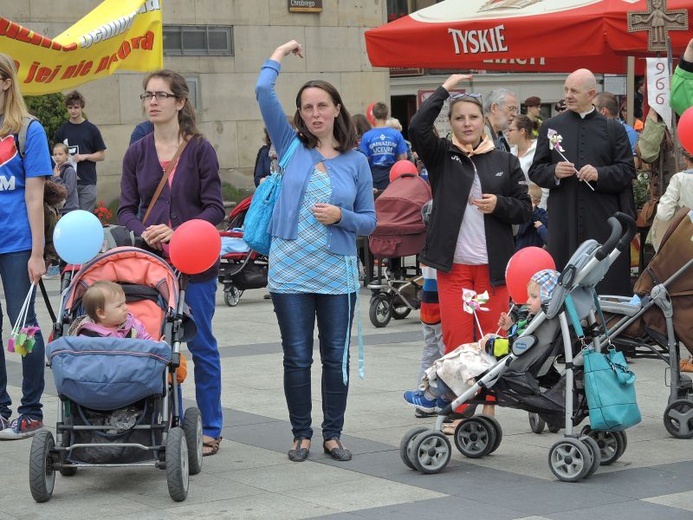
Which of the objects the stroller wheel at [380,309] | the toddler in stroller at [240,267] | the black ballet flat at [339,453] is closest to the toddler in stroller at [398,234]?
the stroller wheel at [380,309]

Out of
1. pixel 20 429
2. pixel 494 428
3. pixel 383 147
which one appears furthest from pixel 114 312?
pixel 383 147

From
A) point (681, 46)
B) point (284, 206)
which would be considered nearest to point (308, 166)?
point (284, 206)

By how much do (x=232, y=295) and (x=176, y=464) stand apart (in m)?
8.26

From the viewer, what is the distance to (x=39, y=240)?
7719mm

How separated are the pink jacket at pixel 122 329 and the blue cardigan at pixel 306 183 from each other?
0.95 meters

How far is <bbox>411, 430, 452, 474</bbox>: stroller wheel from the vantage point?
6.73 m

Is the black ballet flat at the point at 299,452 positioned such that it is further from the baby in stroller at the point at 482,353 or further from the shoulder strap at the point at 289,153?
the shoulder strap at the point at 289,153

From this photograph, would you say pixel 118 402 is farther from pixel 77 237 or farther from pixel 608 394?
pixel 608 394

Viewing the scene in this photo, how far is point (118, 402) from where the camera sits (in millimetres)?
6199

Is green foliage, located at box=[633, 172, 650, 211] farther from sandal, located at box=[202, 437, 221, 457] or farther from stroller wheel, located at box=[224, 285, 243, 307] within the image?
sandal, located at box=[202, 437, 221, 457]

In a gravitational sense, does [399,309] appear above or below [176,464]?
below

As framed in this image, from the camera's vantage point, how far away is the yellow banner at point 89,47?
10578mm

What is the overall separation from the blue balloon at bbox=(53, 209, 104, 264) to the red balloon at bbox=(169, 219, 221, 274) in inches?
15.2

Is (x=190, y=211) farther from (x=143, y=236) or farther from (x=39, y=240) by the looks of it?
(x=39, y=240)
